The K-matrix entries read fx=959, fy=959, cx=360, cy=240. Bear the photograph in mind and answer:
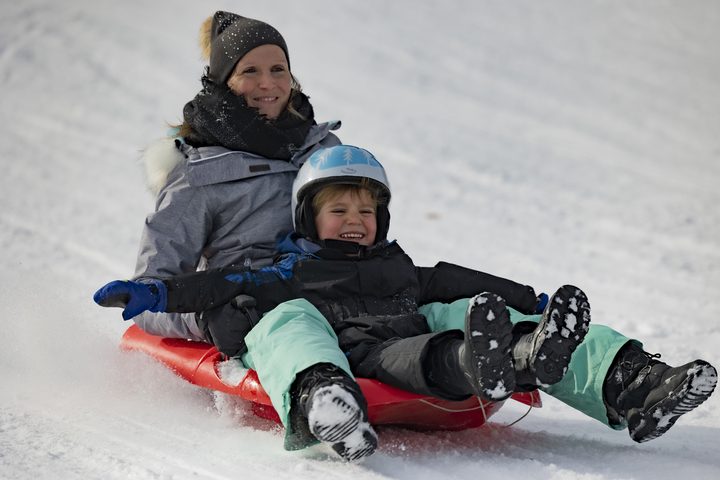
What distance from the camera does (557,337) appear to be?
87.4 inches

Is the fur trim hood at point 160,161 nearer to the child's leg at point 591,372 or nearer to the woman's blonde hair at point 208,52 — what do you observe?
the woman's blonde hair at point 208,52

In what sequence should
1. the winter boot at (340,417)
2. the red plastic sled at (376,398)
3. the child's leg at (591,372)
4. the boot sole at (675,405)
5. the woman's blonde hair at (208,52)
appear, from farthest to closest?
the woman's blonde hair at (208,52)
the child's leg at (591,372)
the red plastic sled at (376,398)
the boot sole at (675,405)
the winter boot at (340,417)

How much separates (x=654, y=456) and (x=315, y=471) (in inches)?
36.4

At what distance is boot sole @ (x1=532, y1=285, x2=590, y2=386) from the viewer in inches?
87.2

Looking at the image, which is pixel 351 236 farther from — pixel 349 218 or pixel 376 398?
pixel 376 398

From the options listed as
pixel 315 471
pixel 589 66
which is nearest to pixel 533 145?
pixel 589 66

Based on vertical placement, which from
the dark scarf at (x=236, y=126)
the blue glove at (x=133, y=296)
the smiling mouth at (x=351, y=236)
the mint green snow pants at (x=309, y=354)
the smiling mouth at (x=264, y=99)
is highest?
the smiling mouth at (x=264, y=99)

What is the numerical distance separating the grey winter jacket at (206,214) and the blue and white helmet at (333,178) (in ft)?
0.61

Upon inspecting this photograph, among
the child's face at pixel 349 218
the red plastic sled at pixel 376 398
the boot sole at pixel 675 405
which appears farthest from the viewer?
the child's face at pixel 349 218

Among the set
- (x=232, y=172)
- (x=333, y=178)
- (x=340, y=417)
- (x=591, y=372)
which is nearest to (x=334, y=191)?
(x=333, y=178)

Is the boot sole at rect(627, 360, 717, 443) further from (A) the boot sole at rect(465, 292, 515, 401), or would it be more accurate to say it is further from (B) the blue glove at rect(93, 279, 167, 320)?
(B) the blue glove at rect(93, 279, 167, 320)

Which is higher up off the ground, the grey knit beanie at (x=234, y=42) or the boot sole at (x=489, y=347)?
the grey knit beanie at (x=234, y=42)

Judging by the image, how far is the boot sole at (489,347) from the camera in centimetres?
220

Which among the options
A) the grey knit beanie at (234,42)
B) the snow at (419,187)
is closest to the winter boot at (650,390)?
the snow at (419,187)
